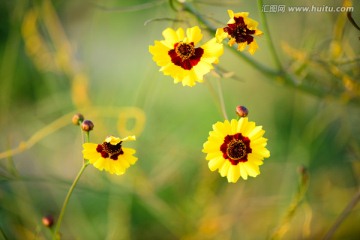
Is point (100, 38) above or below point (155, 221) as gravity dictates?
above

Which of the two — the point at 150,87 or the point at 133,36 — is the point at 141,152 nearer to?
the point at 150,87

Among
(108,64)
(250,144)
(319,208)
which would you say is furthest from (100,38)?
(250,144)

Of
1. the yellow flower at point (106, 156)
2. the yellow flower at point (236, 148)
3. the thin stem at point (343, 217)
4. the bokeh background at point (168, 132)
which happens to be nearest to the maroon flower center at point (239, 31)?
the yellow flower at point (236, 148)

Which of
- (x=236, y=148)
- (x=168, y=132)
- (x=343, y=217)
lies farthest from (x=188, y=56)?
(x=168, y=132)

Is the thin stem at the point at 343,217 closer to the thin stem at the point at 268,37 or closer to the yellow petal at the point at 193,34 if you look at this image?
the thin stem at the point at 268,37

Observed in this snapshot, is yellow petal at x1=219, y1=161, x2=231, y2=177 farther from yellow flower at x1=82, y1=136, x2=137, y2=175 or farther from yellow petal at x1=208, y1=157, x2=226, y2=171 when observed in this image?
yellow flower at x1=82, y1=136, x2=137, y2=175

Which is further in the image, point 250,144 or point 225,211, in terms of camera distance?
point 225,211

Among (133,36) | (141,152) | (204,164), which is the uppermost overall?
(133,36)
